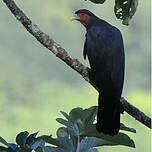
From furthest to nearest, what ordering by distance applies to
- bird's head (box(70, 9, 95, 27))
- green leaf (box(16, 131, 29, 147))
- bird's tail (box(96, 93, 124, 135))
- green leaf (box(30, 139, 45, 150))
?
bird's head (box(70, 9, 95, 27)) → bird's tail (box(96, 93, 124, 135)) → green leaf (box(16, 131, 29, 147)) → green leaf (box(30, 139, 45, 150))

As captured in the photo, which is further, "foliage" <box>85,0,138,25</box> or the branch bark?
"foliage" <box>85,0,138,25</box>

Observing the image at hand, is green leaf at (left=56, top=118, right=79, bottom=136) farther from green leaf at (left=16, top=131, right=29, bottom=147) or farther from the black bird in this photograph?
the black bird

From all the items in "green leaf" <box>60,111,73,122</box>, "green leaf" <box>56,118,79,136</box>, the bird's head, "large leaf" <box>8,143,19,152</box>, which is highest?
the bird's head

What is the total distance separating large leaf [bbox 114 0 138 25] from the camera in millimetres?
3064

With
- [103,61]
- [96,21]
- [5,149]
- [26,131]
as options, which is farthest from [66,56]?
[96,21]

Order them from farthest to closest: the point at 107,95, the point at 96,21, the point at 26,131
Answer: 1. the point at 96,21
2. the point at 107,95
3. the point at 26,131

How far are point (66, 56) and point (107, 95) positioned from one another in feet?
1.42

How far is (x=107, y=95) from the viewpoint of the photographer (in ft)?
9.06

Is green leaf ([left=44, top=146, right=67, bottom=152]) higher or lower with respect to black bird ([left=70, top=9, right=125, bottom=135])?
lower

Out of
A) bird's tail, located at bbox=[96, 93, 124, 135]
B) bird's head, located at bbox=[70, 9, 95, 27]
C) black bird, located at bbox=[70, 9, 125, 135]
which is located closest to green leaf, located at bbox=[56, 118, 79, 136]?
black bird, located at bbox=[70, 9, 125, 135]

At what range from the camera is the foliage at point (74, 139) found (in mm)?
1947

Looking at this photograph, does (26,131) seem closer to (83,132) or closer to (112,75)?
(83,132)

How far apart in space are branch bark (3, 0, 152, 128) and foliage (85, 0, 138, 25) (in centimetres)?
72

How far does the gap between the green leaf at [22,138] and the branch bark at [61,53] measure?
601mm
